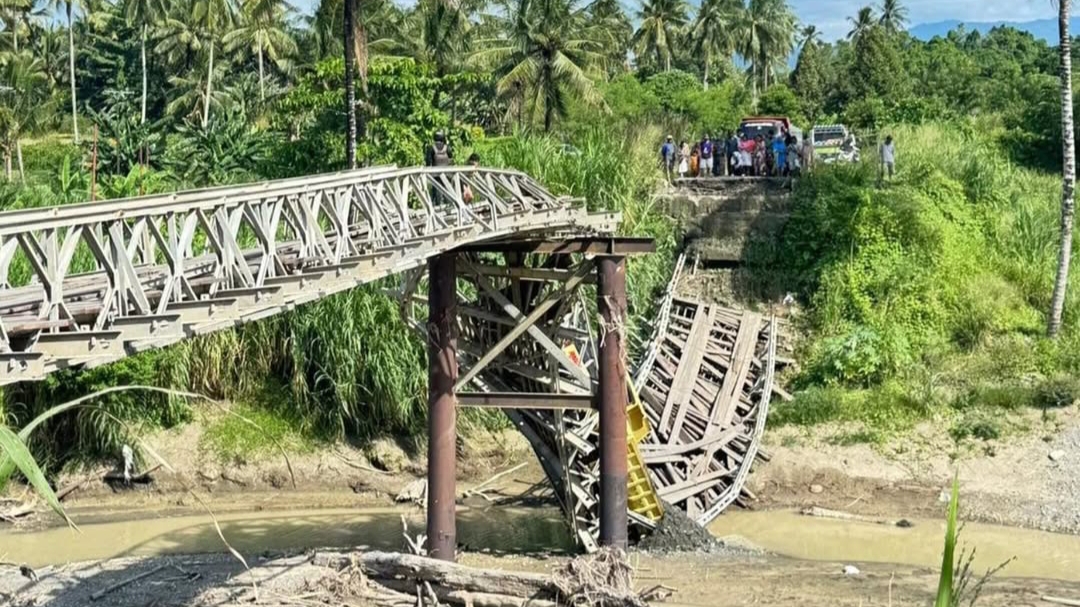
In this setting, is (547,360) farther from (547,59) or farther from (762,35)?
(762,35)

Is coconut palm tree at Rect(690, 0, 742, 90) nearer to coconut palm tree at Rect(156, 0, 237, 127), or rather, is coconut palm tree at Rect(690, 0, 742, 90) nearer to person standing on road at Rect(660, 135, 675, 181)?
coconut palm tree at Rect(156, 0, 237, 127)

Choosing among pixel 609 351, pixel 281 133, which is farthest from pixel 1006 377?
pixel 281 133

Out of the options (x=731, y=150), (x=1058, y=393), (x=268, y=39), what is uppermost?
(x=268, y=39)

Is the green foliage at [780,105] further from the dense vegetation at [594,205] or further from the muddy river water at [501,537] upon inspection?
the muddy river water at [501,537]

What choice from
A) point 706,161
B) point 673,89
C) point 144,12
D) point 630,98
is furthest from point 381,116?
point 144,12

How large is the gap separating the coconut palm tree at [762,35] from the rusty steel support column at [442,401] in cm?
5660

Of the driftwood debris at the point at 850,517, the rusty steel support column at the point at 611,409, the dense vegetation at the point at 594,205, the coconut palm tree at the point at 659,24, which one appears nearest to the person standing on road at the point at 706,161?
the dense vegetation at the point at 594,205

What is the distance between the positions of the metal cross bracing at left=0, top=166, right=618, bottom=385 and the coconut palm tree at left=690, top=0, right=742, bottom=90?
181 ft

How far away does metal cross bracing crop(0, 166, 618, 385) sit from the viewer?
7.68 meters

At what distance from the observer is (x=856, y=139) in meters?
34.9

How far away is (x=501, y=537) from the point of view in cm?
1841

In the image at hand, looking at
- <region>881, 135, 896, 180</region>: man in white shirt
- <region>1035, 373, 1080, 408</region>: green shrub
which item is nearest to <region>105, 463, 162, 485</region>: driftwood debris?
<region>1035, 373, 1080, 408</region>: green shrub

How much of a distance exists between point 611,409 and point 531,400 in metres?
1.05

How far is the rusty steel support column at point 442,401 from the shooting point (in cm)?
1491
